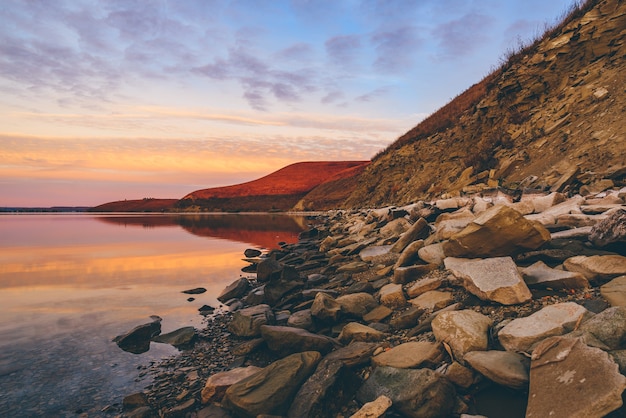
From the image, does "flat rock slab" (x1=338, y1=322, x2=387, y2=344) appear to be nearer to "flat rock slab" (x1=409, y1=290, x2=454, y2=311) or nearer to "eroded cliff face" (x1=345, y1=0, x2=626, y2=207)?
"flat rock slab" (x1=409, y1=290, x2=454, y2=311)

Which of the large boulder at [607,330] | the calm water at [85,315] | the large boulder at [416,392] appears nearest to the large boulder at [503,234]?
the large boulder at [607,330]

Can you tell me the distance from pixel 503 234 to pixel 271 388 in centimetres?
411

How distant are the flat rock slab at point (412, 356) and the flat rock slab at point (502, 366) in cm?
46

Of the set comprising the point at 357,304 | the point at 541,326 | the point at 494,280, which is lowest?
the point at 357,304

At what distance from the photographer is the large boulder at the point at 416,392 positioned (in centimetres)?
370

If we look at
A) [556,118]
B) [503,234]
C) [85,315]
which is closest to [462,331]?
[503,234]

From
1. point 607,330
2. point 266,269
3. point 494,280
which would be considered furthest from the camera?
point 266,269

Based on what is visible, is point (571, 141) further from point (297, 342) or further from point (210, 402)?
point (210, 402)

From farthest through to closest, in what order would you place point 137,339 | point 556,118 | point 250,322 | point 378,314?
point 556,118 < point 137,339 < point 250,322 < point 378,314

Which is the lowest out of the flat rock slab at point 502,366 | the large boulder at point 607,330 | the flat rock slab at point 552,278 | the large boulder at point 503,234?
the flat rock slab at point 502,366

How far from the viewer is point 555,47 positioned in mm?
19078

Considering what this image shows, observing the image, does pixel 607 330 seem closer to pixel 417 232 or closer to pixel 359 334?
pixel 359 334

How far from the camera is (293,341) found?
5672mm

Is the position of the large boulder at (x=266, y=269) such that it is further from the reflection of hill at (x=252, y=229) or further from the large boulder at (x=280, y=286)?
the reflection of hill at (x=252, y=229)
